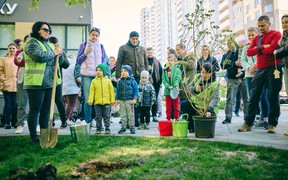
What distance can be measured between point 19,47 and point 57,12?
6.59 meters

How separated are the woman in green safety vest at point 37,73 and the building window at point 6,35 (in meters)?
9.14

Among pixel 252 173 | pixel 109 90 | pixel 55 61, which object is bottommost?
pixel 252 173

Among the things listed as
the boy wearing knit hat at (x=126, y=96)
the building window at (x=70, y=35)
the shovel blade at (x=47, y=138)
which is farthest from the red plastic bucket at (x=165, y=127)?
the building window at (x=70, y=35)

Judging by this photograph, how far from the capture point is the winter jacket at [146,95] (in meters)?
6.34

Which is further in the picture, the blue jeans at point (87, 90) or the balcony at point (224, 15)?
the balcony at point (224, 15)

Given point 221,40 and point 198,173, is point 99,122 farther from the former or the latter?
point 198,173

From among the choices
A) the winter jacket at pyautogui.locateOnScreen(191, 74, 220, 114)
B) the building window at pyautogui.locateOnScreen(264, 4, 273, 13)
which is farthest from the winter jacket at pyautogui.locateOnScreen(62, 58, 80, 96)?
the building window at pyautogui.locateOnScreen(264, 4, 273, 13)

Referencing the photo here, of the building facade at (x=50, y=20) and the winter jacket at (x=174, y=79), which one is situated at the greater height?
the building facade at (x=50, y=20)

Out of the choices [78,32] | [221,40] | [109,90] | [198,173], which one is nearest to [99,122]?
[109,90]

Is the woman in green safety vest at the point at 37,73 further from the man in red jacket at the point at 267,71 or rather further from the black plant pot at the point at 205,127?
the man in red jacket at the point at 267,71

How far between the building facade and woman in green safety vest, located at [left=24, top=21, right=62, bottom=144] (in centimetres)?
836

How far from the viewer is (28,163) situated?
9.99 feet

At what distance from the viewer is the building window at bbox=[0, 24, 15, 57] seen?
1223 cm

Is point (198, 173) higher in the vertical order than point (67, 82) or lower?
lower
